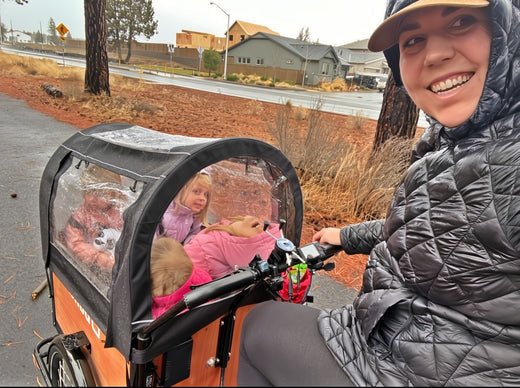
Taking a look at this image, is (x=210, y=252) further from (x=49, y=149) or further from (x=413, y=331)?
(x=49, y=149)

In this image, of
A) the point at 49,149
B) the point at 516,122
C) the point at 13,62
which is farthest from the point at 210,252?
the point at 13,62

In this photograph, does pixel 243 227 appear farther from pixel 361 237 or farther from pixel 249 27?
pixel 249 27

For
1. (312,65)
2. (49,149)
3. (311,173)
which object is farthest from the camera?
(312,65)

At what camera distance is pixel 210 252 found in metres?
1.85

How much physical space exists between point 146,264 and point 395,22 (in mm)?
1330

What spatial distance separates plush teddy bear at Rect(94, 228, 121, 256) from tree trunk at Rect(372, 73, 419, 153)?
4.35 meters

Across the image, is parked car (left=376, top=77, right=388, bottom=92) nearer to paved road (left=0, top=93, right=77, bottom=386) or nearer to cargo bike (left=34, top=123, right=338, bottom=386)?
paved road (left=0, top=93, right=77, bottom=386)

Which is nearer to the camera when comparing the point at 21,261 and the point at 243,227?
the point at 243,227

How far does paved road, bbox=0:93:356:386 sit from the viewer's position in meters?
2.32

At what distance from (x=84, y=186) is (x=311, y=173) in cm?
405

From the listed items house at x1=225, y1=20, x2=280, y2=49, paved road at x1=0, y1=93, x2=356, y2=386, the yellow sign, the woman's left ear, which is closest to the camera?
the woman's left ear

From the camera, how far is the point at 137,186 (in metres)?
1.54

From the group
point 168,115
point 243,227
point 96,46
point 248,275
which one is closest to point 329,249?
point 243,227

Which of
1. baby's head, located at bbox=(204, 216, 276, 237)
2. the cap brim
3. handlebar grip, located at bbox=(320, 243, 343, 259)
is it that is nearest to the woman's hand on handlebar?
handlebar grip, located at bbox=(320, 243, 343, 259)
